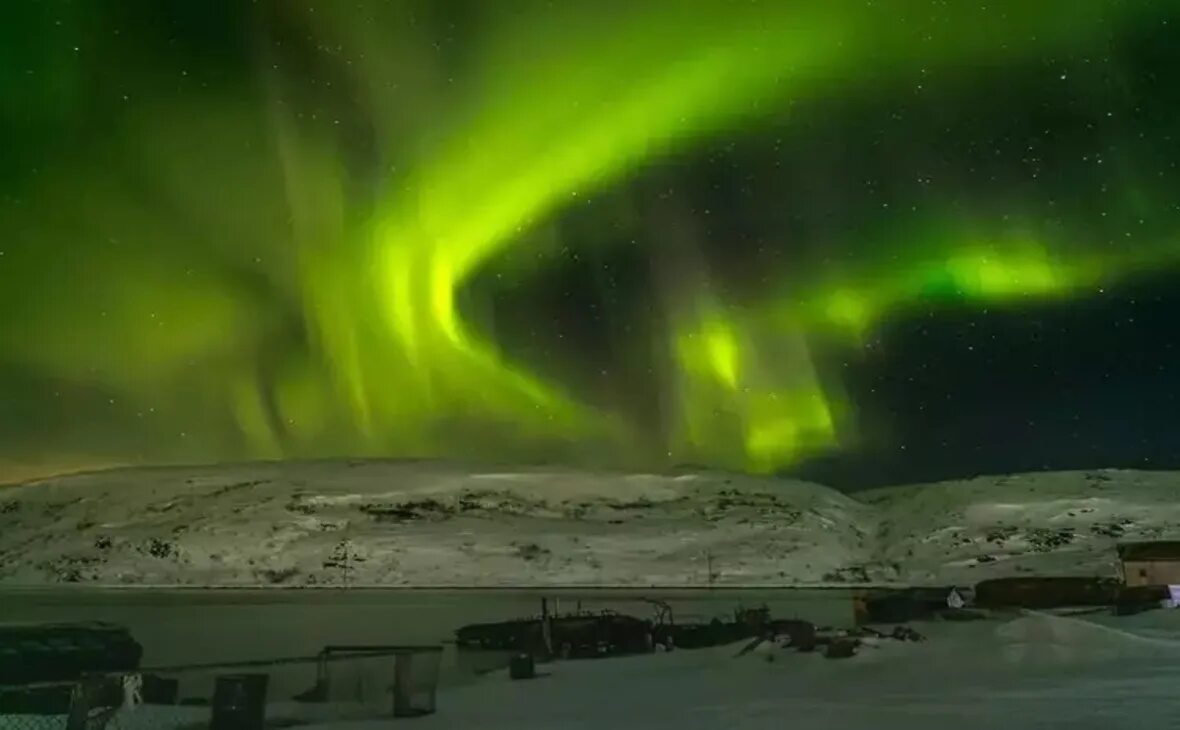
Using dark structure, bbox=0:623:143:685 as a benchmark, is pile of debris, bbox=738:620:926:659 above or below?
below

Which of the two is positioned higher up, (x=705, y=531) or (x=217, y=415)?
(x=217, y=415)

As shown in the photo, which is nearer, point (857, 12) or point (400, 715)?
point (400, 715)

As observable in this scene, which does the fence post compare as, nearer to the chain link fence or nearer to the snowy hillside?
the chain link fence

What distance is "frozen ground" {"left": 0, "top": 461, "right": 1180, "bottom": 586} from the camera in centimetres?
206

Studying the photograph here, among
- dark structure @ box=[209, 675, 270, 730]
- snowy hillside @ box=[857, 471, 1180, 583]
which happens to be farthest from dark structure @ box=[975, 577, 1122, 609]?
dark structure @ box=[209, 675, 270, 730]

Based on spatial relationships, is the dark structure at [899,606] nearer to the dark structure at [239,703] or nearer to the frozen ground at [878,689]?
the frozen ground at [878,689]

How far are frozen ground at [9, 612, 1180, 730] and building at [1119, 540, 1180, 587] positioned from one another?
0.07 metres

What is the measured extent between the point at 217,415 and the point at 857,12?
1624 mm

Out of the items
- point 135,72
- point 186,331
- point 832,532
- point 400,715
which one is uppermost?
point 135,72

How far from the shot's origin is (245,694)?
6.58 feet

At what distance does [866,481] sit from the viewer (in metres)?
2.12

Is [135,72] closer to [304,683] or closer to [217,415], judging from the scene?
[217,415]

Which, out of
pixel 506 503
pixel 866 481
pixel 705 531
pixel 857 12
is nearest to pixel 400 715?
pixel 506 503

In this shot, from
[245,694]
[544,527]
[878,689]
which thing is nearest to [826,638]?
[878,689]
